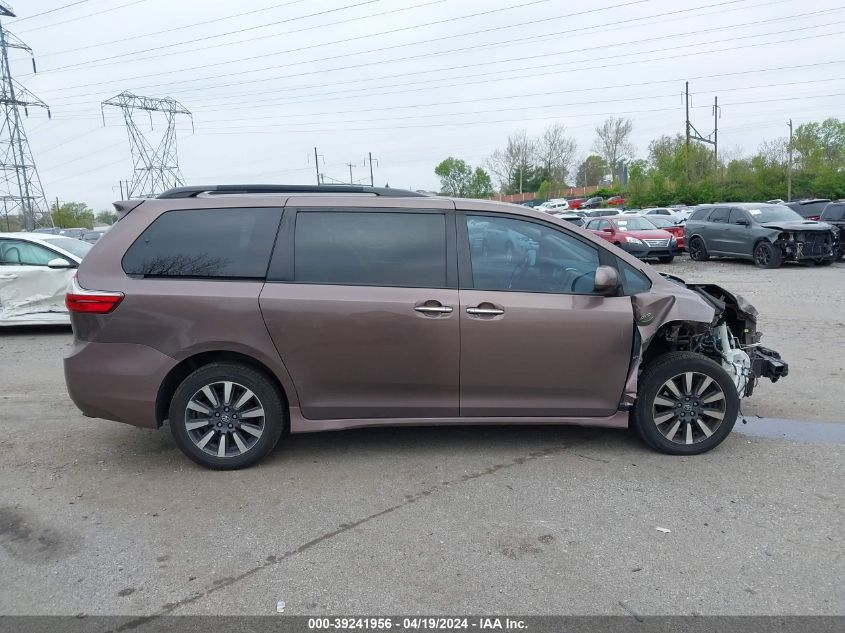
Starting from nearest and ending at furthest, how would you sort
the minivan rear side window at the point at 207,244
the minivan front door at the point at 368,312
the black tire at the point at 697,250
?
the minivan front door at the point at 368,312 → the minivan rear side window at the point at 207,244 → the black tire at the point at 697,250

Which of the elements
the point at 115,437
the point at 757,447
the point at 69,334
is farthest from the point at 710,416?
the point at 69,334

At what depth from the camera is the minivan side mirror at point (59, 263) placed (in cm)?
956

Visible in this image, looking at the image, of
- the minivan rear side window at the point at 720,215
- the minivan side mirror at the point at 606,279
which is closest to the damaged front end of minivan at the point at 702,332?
the minivan side mirror at the point at 606,279

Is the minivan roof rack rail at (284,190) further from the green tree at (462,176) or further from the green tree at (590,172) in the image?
the green tree at (590,172)

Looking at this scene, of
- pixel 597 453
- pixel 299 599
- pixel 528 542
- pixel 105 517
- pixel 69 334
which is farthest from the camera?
pixel 69 334

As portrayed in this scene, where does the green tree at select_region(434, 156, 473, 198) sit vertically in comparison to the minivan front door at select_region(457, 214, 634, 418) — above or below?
above

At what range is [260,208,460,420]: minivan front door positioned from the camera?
14.0 ft

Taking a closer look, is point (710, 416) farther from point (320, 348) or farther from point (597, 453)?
point (320, 348)

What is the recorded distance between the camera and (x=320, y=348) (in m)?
4.31

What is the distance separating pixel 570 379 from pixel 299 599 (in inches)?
90.6

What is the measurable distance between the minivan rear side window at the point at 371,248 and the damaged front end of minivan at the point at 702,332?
1.45m

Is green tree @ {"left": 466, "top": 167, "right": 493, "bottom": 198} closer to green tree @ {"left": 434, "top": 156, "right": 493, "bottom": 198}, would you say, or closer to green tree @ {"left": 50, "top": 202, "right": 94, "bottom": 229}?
green tree @ {"left": 434, "top": 156, "right": 493, "bottom": 198}

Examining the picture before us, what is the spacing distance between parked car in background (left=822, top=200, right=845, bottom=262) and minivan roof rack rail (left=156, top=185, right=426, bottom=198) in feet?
55.3

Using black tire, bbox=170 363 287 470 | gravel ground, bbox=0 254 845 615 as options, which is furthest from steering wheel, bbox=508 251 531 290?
black tire, bbox=170 363 287 470
